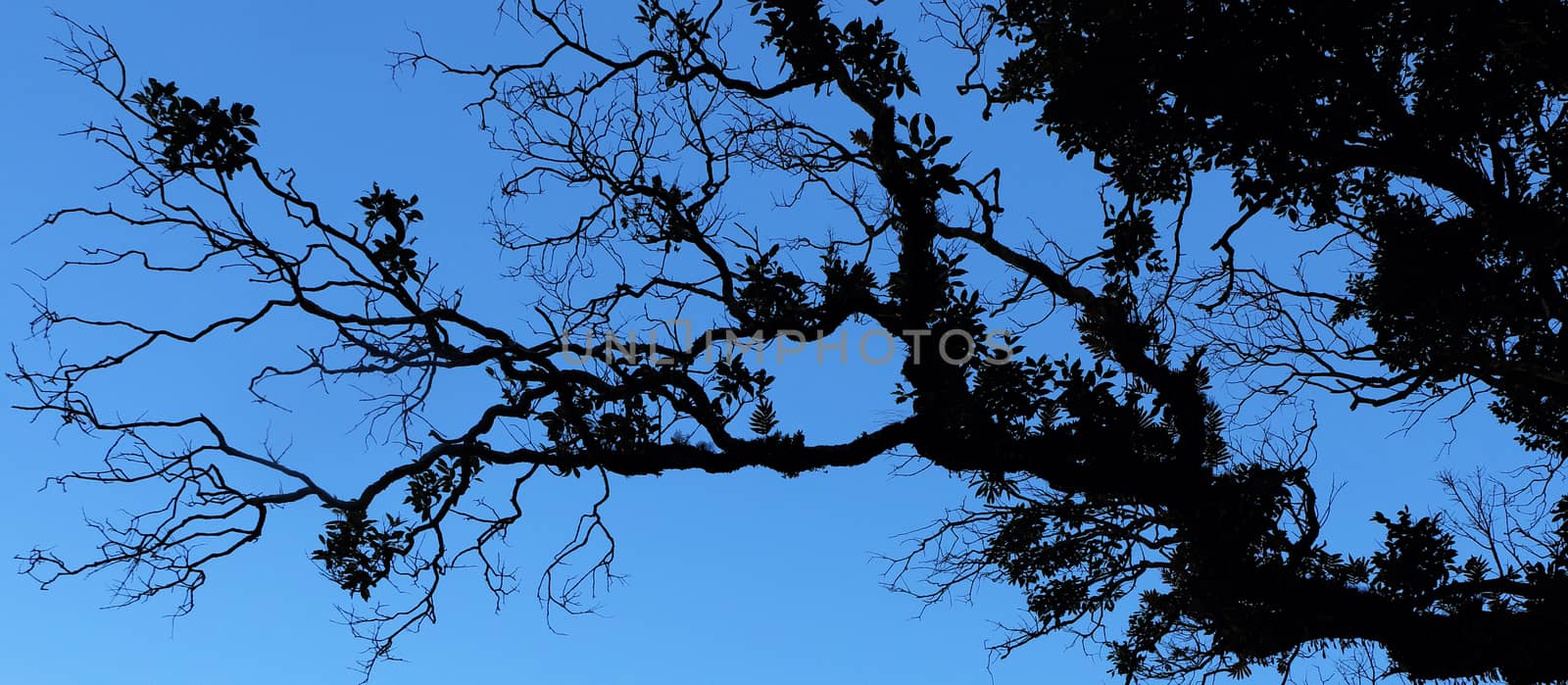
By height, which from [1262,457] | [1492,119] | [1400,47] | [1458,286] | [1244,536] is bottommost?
[1244,536]

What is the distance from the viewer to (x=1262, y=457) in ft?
22.7

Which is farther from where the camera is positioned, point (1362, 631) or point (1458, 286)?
point (1458, 286)

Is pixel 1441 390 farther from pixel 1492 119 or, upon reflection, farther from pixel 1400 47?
pixel 1400 47

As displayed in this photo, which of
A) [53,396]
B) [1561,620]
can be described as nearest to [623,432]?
[53,396]

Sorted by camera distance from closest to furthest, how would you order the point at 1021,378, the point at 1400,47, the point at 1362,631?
the point at 1021,378, the point at 1362,631, the point at 1400,47

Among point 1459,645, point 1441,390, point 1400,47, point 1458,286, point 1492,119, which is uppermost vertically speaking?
point 1400,47

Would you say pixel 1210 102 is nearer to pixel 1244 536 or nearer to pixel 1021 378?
pixel 1021 378

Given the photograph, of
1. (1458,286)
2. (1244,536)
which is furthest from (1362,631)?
(1458,286)

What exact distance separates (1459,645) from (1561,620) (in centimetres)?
55

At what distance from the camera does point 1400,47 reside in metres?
7.21

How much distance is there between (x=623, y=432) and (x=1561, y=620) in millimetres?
5642

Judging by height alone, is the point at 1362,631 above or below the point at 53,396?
below

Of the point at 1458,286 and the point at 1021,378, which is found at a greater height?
the point at 1458,286

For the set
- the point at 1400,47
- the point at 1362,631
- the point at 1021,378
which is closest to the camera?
the point at 1021,378
